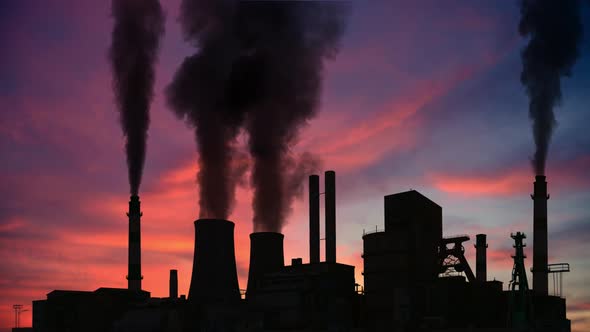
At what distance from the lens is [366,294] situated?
56.5m

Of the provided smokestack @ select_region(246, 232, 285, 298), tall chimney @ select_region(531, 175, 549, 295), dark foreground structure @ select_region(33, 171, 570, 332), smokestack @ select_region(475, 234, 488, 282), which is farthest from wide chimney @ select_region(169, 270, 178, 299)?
tall chimney @ select_region(531, 175, 549, 295)

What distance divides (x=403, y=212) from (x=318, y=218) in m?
9.53

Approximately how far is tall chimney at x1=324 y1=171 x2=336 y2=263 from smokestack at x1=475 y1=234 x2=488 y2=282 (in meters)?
13.7

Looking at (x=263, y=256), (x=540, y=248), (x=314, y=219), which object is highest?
(x=314, y=219)

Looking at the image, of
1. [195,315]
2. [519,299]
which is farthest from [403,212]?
[195,315]

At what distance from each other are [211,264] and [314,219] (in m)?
13.1

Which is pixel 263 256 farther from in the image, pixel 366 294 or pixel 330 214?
pixel 366 294

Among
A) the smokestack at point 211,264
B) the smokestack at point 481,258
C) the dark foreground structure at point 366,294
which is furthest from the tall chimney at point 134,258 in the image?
the smokestack at point 481,258

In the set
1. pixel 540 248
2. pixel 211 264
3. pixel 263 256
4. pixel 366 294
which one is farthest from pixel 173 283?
pixel 540 248

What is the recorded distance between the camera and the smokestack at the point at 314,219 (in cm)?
6281

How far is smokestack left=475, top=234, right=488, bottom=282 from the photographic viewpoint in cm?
6562

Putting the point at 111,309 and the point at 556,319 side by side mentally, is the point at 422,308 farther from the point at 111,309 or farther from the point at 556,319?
the point at 111,309

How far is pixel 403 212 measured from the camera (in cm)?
5684

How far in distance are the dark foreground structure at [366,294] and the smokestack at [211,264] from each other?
72mm
